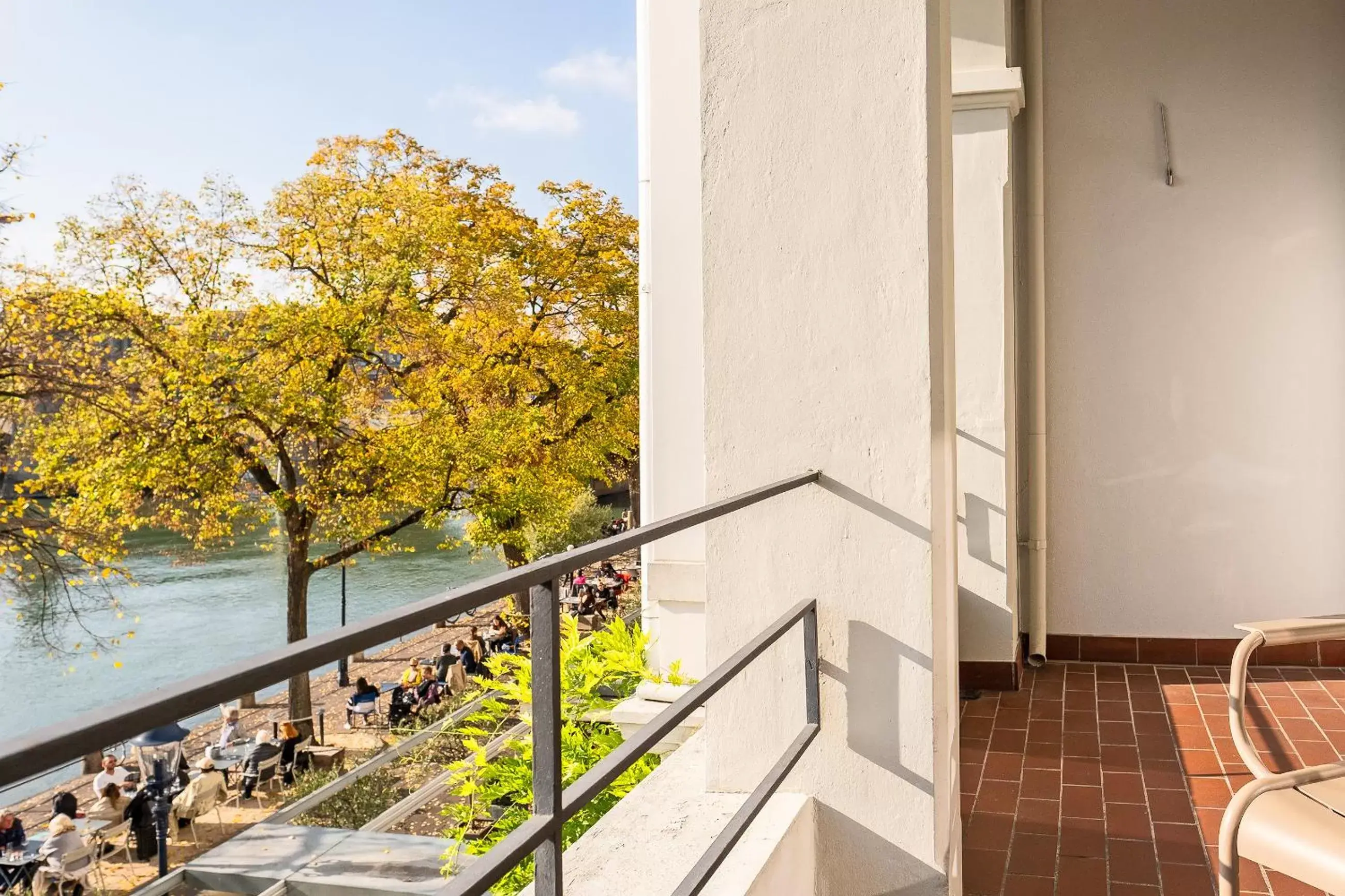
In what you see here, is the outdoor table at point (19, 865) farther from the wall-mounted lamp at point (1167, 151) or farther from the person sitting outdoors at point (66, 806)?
the wall-mounted lamp at point (1167, 151)

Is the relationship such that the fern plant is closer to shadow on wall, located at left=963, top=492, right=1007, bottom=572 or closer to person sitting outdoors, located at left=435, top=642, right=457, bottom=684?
shadow on wall, located at left=963, top=492, right=1007, bottom=572

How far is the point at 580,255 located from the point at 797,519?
68.9 ft

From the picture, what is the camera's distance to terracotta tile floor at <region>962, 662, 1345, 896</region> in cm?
243

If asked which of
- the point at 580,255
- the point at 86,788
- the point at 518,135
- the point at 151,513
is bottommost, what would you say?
the point at 86,788

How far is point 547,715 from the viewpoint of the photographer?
984 millimetres

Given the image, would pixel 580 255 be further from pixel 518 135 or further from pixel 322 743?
pixel 518 135

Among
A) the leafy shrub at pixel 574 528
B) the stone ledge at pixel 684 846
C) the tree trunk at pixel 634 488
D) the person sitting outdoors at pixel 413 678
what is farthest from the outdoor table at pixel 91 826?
the stone ledge at pixel 684 846

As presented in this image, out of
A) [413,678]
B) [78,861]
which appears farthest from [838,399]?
[413,678]

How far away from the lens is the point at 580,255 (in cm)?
2233

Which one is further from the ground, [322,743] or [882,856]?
[882,856]

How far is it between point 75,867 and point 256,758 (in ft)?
9.12

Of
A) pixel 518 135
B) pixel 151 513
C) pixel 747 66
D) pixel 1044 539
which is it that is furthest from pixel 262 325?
pixel 518 135

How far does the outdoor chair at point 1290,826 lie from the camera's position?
154cm

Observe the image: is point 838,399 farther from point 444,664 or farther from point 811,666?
point 444,664
